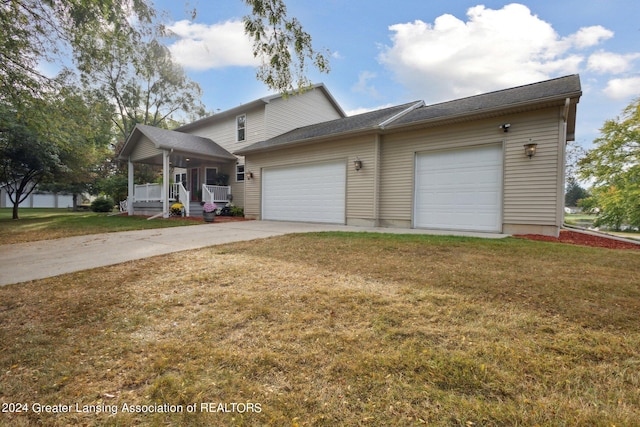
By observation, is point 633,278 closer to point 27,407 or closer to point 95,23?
point 27,407

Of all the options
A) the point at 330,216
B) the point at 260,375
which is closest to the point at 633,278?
the point at 260,375

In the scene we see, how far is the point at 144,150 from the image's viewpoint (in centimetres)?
1399

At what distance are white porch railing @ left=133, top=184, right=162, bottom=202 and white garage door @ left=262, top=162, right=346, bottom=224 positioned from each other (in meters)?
5.56

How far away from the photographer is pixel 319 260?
456cm

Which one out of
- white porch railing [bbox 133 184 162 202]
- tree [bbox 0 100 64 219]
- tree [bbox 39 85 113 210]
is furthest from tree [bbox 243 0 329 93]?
white porch railing [bbox 133 184 162 202]

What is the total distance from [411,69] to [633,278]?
11.0 metres

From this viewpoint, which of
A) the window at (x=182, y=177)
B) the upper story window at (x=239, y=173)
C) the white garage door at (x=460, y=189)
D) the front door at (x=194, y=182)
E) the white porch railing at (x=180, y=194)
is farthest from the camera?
the window at (x=182, y=177)

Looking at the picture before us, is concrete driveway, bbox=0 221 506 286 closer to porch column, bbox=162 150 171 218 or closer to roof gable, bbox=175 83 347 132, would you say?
porch column, bbox=162 150 171 218

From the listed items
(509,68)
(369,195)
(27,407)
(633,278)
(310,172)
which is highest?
(509,68)

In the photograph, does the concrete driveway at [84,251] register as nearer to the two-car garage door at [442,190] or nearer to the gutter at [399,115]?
the two-car garage door at [442,190]

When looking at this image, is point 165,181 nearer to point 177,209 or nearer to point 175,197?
point 177,209

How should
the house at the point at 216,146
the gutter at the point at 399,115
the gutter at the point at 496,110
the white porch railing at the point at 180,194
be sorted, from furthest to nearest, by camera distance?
the house at the point at 216,146
the white porch railing at the point at 180,194
the gutter at the point at 399,115
the gutter at the point at 496,110

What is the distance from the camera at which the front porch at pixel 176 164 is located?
42.3 ft

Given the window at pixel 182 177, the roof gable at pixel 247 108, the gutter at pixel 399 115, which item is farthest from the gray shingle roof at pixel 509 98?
the window at pixel 182 177
